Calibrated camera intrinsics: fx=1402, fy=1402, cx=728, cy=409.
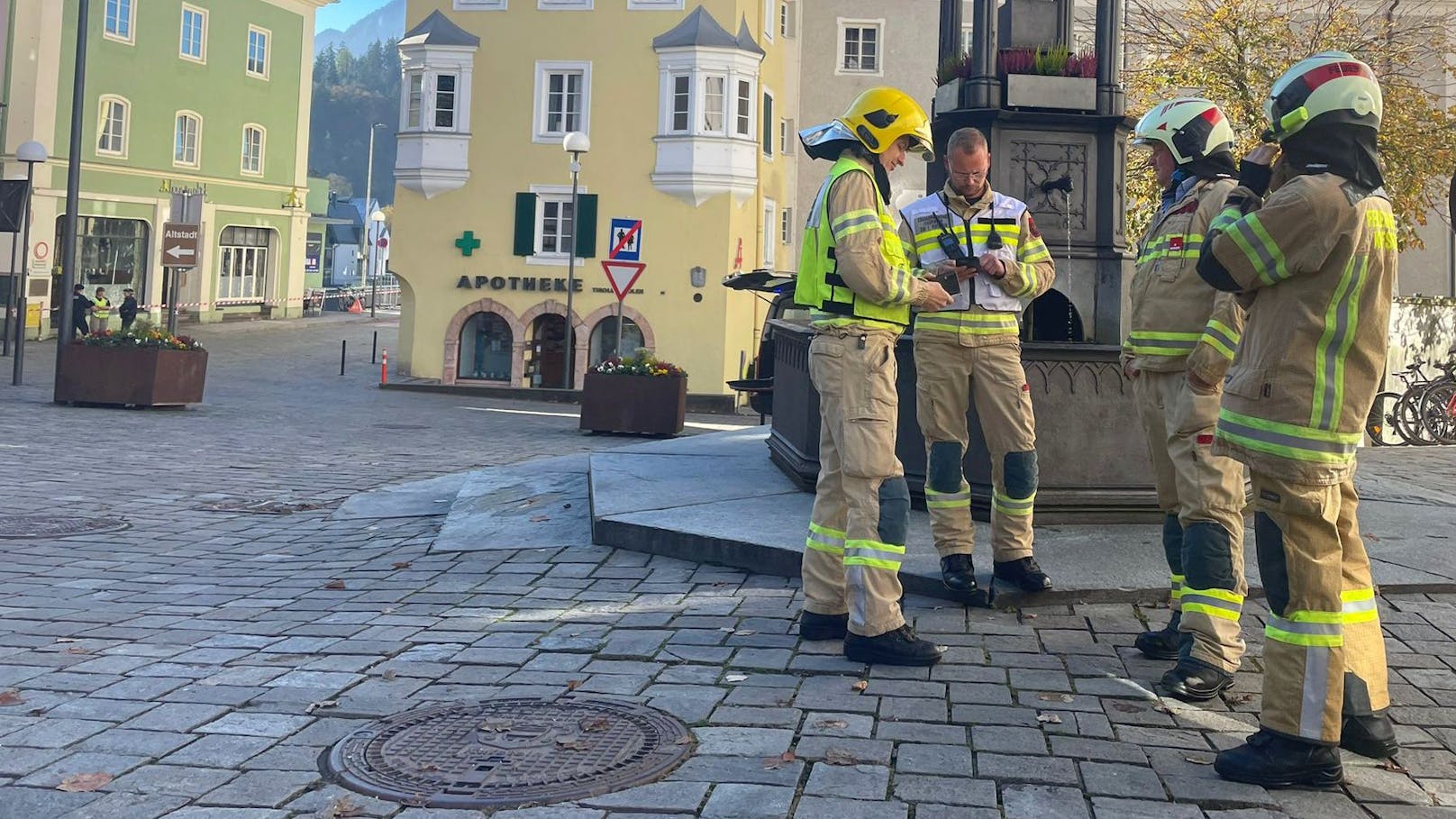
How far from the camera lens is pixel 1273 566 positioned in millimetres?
4133

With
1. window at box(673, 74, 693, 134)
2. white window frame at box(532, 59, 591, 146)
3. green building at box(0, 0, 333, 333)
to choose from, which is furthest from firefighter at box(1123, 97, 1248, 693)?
green building at box(0, 0, 333, 333)

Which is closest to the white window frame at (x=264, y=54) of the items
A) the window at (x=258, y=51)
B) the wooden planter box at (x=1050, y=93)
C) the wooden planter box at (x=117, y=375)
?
the window at (x=258, y=51)

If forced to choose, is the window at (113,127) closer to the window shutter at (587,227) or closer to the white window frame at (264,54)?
the white window frame at (264,54)

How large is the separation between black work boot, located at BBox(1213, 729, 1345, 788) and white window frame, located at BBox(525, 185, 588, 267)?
1253 inches

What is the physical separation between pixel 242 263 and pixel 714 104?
2279 cm

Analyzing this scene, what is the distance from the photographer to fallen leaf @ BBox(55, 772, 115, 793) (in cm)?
384

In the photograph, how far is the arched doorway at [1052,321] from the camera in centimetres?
863

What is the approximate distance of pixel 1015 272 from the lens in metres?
6.25

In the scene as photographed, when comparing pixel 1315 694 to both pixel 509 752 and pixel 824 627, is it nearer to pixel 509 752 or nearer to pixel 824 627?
pixel 824 627

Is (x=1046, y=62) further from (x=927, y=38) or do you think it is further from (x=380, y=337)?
(x=380, y=337)

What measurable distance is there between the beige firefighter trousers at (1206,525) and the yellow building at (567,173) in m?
29.3

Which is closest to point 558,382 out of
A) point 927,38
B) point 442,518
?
point 927,38

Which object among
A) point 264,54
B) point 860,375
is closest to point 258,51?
point 264,54

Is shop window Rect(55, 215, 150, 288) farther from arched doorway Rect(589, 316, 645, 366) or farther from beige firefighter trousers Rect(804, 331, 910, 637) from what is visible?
beige firefighter trousers Rect(804, 331, 910, 637)
